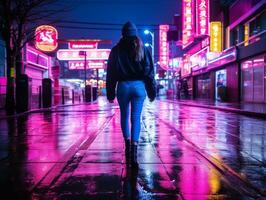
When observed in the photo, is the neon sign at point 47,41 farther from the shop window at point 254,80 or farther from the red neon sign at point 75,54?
the red neon sign at point 75,54

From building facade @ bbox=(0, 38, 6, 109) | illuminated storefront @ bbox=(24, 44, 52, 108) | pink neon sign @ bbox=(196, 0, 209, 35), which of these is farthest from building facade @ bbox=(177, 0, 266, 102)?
building facade @ bbox=(0, 38, 6, 109)

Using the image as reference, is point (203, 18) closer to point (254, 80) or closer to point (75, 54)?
point (254, 80)

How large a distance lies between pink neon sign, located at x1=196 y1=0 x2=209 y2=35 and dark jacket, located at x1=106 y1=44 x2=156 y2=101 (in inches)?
1569

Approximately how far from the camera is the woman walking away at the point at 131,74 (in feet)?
22.2

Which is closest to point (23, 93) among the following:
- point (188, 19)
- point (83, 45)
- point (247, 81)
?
point (247, 81)

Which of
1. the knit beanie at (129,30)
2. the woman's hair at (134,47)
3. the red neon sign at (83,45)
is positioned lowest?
the woman's hair at (134,47)

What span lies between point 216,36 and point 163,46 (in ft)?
91.1

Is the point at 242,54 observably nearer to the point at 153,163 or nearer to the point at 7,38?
the point at 7,38

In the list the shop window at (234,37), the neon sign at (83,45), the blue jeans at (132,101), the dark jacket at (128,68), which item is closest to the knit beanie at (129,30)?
the dark jacket at (128,68)

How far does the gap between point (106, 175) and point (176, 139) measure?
4.48 m

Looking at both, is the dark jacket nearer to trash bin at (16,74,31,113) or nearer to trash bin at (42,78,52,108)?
trash bin at (16,74,31,113)

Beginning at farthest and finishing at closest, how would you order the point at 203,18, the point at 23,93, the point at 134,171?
the point at 203,18 < the point at 23,93 < the point at 134,171

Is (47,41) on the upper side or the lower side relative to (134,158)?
upper

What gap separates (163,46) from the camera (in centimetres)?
7269
